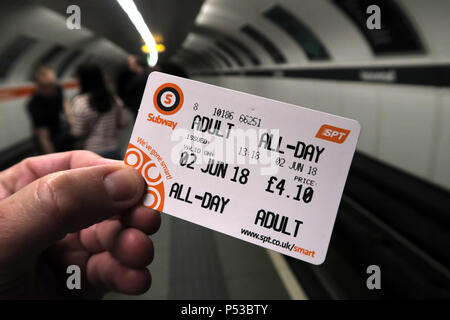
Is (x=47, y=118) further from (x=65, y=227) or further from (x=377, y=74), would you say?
Answer: (x=377, y=74)

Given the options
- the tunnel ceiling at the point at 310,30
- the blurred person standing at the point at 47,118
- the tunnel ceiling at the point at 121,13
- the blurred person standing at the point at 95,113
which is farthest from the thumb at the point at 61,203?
the tunnel ceiling at the point at 310,30

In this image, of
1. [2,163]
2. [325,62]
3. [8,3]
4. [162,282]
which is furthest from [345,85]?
[2,163]

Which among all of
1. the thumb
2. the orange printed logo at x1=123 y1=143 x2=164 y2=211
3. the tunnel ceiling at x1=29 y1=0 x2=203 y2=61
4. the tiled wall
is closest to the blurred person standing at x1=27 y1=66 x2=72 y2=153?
the tunnel ceiling at x1=29 y1=0 x2=203 y2=61

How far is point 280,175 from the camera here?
2.81 feet

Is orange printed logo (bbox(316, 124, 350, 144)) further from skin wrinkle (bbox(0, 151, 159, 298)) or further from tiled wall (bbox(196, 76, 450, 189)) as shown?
tiled wall (bbox(196, 76, 450, 189))

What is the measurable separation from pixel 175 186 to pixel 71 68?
14368 millimetres

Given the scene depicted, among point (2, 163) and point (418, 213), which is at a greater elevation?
point (2, 163)

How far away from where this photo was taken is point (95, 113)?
2354 mm

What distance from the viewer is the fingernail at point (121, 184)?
0.85 meters

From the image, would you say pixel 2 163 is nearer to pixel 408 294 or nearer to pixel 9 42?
pixel 9 42

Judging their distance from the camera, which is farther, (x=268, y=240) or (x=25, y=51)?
(x=25, y=51)

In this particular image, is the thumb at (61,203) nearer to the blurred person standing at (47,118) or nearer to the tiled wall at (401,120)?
the blurred person standing at (47,118)

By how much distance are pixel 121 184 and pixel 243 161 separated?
1.22 feet

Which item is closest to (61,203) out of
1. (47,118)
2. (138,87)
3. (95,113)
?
(138,87)
